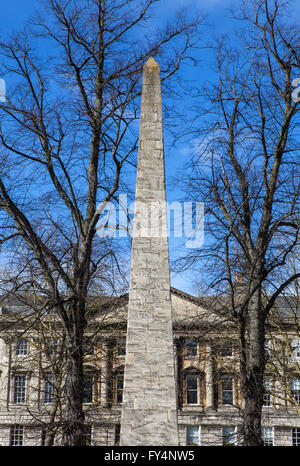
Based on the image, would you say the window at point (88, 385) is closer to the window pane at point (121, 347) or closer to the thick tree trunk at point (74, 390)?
the thick tree trunk at point (74, 390)

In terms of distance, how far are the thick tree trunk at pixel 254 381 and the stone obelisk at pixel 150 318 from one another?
425 centimetres

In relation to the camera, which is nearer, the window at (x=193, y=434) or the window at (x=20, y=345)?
the window at (x=20, y=345)

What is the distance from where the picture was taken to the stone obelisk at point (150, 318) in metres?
9.43

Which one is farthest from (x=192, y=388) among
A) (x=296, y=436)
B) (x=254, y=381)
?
(x=254, y=381)

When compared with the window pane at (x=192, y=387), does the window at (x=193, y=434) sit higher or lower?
lower

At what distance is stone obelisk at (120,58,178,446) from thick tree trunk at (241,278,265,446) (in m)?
4.25

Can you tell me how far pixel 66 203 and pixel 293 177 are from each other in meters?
5.92

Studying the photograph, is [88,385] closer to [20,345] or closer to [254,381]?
[20,345]

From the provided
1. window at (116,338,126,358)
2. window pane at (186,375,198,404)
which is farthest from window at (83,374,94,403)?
window pane at (186,375,198,404)

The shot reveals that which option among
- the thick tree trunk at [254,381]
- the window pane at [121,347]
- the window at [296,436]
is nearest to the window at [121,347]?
the window pane at [121,347]

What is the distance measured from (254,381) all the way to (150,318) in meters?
5.22

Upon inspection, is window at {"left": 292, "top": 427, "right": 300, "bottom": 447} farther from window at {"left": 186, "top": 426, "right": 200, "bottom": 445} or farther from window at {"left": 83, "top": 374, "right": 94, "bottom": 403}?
window at {"left": 83, "top": 374, "right": 94, "bottom": 403}

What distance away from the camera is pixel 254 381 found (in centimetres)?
1413
